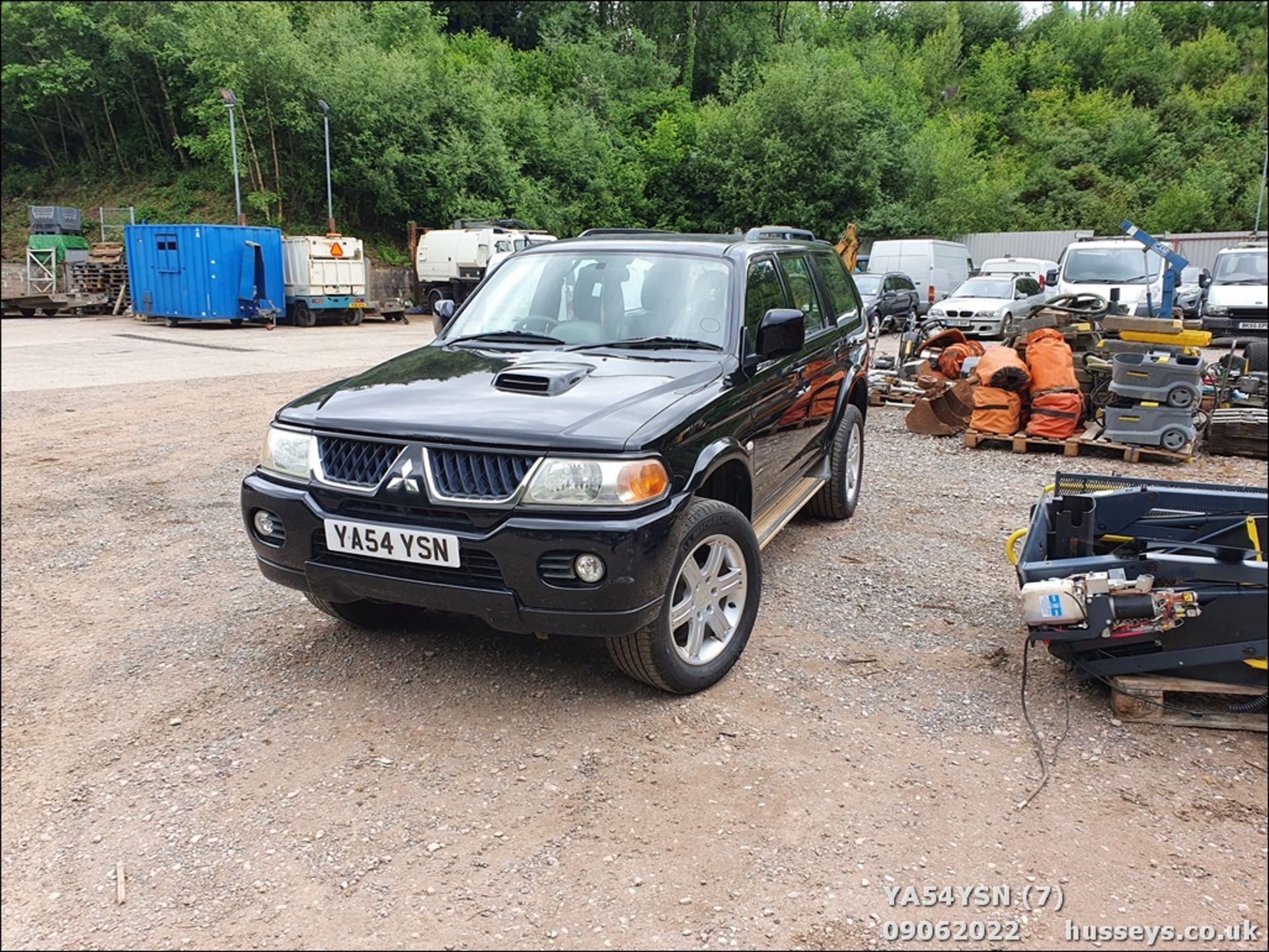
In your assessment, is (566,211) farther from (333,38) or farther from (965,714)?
(965,714)

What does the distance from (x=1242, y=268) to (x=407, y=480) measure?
65.6ft

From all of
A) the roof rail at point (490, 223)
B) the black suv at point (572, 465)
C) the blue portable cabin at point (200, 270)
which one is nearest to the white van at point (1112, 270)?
the black suv at point (572, 465)

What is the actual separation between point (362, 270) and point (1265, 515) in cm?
2306

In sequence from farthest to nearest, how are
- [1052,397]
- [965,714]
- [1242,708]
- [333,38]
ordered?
[333,38] < [1052,397] < [965,714] < [1242,708]

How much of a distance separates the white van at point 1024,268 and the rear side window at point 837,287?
1578 centimetres

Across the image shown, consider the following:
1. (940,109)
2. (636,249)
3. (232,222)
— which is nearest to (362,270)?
(232,222)

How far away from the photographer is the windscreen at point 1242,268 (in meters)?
17.7

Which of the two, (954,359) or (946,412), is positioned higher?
(954,359)

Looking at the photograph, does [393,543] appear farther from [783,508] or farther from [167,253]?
[167,253]

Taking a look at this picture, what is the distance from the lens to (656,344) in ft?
14.2

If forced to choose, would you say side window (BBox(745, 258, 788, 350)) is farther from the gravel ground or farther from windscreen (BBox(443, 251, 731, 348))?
the gravel ground

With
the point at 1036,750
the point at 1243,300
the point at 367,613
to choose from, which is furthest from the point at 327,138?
the point at 1036,750

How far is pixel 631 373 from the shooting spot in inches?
154

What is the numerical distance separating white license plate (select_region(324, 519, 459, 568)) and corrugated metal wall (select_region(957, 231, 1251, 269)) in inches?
1222
